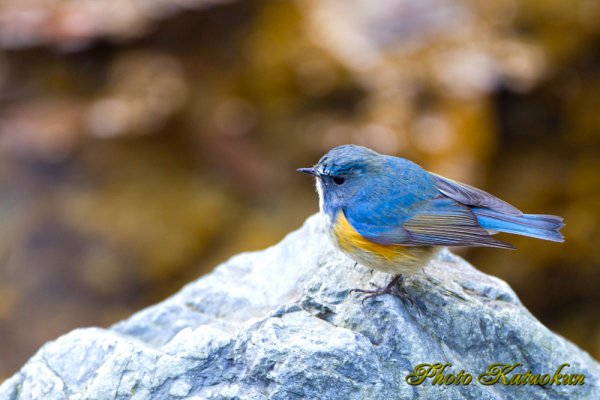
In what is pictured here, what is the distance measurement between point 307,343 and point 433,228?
3.49 ft

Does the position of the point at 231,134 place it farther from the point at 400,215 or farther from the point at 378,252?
the point at 378,252

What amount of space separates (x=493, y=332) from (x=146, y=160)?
6.55 metres

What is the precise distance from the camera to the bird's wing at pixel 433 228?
4574 millimetres

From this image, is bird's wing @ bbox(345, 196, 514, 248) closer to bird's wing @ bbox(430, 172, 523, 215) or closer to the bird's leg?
bird's wing @ bbox(430, 172, 523, 215)

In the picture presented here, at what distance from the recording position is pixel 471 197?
4.96 m

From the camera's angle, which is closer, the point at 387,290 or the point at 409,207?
the point at 387,290

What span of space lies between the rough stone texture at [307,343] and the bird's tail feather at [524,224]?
0.46 m

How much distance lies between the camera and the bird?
4609mm

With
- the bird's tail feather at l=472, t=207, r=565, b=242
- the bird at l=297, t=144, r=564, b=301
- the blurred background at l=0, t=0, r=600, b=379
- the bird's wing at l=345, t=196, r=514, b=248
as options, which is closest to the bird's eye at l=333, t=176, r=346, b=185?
the bird at l=297, t=144, r=564, b=301

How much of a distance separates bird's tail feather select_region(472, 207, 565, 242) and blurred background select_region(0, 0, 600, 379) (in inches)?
197

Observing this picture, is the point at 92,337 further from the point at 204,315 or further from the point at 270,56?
the point at 270,56

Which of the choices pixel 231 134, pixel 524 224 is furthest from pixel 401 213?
pixel 231 134

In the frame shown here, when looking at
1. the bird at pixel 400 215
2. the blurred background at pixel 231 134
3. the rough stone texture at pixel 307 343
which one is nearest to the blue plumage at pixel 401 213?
the bird at pixel 400 215

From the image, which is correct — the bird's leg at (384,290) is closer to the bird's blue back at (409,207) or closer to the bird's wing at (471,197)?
the bird's blue back at (409,207)
